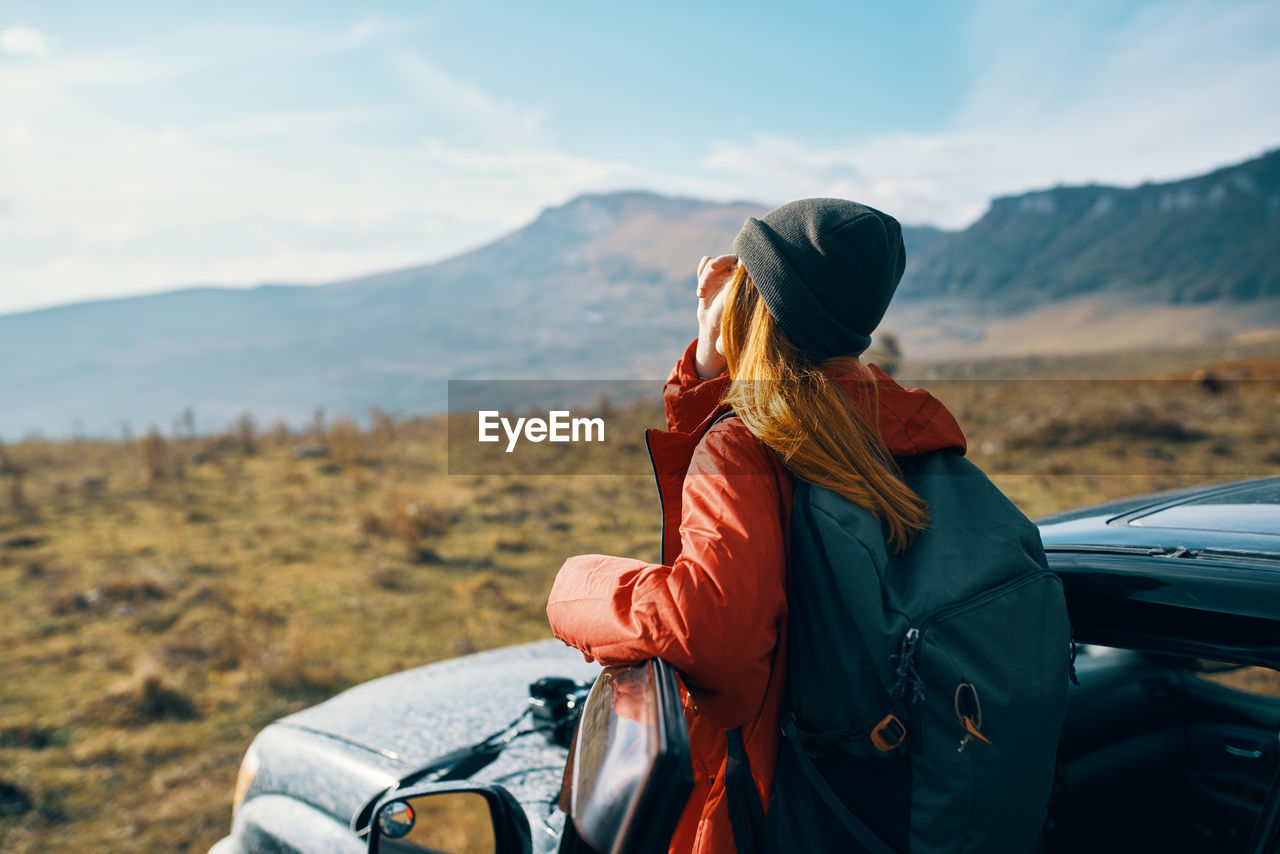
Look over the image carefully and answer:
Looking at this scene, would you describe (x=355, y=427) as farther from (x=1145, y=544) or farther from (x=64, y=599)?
(x=1145, y=544)

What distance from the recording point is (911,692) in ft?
3.51

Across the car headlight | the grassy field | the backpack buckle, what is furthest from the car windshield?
the grassy field

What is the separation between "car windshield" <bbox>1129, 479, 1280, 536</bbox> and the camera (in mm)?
1648

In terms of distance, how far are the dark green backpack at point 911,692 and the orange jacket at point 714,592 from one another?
0.04 meters

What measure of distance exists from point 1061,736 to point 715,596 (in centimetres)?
176

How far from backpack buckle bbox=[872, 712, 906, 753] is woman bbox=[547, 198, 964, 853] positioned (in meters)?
0.16

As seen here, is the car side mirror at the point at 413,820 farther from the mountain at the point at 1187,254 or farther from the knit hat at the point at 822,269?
the mountain at the point at 1187,254

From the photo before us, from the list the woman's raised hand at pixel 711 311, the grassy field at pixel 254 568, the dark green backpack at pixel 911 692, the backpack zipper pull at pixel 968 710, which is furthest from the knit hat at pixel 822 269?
the grassy field at pixel 254 568

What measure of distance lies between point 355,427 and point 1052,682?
17.5 m

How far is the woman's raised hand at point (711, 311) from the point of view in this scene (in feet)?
4.61

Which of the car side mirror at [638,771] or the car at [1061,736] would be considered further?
the car at [1061,736]

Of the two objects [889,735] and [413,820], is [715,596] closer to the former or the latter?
[889,735]

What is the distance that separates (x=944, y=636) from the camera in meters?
1.08

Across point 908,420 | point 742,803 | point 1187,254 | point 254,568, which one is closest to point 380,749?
point 742,803
